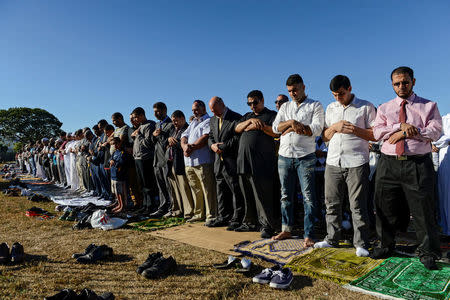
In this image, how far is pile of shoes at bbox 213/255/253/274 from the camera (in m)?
3.13

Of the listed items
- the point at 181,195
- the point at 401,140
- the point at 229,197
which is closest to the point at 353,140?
the point at 401,140

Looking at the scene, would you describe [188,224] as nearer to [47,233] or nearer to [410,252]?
[47,233]

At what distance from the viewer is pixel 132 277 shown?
3.10 meters

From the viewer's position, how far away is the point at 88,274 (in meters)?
3.20

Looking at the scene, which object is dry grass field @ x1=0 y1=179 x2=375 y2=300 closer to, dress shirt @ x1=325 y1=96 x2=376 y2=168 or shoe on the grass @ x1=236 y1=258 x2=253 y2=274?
shoe on the grass @ x1=236 y1=258 x2=253 y2=274

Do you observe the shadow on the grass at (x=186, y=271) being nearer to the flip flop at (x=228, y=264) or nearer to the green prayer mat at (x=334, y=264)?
the flip flop at (x=228, y=264)

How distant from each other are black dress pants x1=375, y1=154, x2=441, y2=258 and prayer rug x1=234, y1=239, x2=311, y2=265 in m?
1.06

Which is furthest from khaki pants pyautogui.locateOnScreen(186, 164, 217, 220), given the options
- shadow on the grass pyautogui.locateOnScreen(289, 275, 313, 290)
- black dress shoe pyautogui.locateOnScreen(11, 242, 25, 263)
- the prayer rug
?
black dress shoe pyautogui.locateOnScreen(11, 242, 25, 263)

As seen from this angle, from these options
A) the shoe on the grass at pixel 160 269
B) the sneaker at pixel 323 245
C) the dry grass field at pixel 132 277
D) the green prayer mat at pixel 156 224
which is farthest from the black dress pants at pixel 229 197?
the shoe on the grass at pixel 160 269

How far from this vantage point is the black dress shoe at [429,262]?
2980mm

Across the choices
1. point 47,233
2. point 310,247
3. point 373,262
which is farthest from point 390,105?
point 47,233

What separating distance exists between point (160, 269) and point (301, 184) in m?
2.29

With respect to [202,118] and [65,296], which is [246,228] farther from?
[65,296]

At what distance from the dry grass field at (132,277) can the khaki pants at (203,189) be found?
1.33 m
